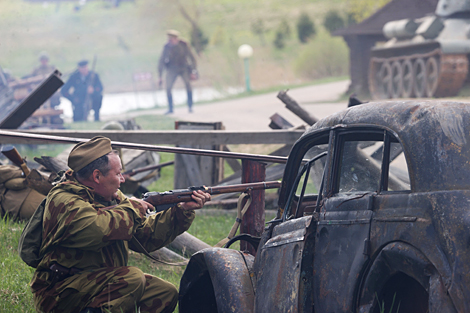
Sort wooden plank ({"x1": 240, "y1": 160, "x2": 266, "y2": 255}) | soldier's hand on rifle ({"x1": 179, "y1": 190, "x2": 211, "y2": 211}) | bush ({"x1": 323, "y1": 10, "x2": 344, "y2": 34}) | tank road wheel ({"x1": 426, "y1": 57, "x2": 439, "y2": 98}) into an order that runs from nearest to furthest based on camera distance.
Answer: soldier's hand on rifle ({"x1": 179, "y1": 190, "x2": 211, "y2": 211}), wooden plank ({"x1": 240, "y1": 160, "x2": 266, "y2": 255}), tank road wheel ({"x1": 426, "y1": 57, "x2": 439, "y2": 98}), bush ({"x1": 323, "y1": 10, "x2": 344, "y2": 34})

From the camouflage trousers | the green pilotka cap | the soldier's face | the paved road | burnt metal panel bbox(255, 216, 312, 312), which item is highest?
the green pilotka cap

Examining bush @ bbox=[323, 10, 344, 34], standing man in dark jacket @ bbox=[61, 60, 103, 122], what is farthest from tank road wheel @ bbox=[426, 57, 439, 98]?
bush @ bbox=[323, 10, 344, 34]

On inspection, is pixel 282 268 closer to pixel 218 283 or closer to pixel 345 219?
pixel 345 219

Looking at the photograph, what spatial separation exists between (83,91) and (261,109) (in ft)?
21.0

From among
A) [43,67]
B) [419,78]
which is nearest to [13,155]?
[43,67]

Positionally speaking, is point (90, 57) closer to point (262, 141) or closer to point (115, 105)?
point (115, 105)

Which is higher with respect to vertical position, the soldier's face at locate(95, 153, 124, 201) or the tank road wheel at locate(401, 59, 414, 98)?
the soldier's face at locate(95, 153, 124, 201)

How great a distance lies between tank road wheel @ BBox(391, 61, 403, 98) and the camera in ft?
76.8

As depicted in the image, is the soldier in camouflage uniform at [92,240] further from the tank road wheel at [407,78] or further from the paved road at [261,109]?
the tank road wheel at [407,78]

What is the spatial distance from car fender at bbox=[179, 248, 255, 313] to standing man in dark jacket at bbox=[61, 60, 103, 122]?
18620 millimetres

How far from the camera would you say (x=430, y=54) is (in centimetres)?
2108

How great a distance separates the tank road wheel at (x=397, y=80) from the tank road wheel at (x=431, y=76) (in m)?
1.70

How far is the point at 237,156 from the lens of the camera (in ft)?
15.9

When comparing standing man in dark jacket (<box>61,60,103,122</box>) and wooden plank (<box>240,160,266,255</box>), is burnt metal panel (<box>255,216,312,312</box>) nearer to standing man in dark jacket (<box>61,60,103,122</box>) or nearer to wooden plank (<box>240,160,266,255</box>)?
wooden plank (<box>240,160,266,255</box>)
